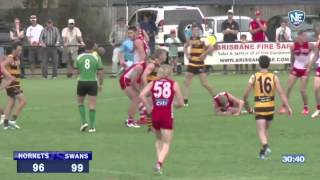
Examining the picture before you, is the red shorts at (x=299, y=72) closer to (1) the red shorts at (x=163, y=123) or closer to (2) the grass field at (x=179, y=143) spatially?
(2) the grass field at (x=179, y=143)

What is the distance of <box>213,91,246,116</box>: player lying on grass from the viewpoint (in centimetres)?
2245

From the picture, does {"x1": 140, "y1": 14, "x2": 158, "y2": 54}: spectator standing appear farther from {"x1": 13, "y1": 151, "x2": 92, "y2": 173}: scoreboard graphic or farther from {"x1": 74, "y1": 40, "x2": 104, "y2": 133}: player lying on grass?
{"x1": 13, "y1": 151, "x2": 92, "y2": 173}: scoreboard graphic

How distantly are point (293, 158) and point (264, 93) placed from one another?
1253 millimetres

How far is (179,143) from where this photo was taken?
1780 cm

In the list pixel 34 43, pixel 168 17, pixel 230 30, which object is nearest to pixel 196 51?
pixel 230 30

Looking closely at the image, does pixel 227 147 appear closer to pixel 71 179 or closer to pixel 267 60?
pixel 267 60

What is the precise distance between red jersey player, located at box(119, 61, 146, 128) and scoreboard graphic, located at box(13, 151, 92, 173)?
657 cm

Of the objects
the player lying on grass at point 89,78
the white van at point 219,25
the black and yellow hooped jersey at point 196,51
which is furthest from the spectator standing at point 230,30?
the player lying on grass at point 89,78

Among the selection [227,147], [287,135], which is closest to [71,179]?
[227,147]

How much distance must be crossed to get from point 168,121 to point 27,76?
2344 centimetres

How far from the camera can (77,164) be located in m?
13.5

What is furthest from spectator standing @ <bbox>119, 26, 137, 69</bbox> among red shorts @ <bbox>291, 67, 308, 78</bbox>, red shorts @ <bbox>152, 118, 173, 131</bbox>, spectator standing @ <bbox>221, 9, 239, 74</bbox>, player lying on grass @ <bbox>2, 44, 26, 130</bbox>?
spectator standing @ <bbox>221, 9, 239, 74</bbox>

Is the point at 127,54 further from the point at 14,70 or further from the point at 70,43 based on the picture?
the point at 70,43
